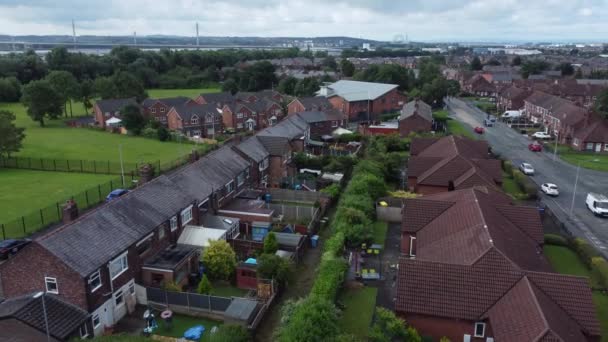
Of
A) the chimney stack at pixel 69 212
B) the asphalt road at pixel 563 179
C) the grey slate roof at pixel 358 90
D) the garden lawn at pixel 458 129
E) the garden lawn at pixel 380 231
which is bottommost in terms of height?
the garden lawn at pixel 380 231

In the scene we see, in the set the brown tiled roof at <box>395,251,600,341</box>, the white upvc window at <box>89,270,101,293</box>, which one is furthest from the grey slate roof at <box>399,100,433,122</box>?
the white upvc window at <box>89,270,101,293</box>

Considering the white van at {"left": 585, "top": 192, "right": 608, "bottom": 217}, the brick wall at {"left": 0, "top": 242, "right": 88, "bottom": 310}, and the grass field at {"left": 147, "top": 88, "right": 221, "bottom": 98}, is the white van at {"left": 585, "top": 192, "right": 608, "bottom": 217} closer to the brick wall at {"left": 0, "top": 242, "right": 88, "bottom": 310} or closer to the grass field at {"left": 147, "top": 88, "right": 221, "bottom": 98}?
the brick wall at {"left": 0, "top": 242, "right": 88, "bottom": 310}

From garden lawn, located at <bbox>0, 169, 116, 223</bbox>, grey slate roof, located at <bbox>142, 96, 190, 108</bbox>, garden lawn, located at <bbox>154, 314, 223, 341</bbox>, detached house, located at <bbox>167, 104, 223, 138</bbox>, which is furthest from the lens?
grey slate roof, located at <bbox>142, 96, 190, 108</bbox>

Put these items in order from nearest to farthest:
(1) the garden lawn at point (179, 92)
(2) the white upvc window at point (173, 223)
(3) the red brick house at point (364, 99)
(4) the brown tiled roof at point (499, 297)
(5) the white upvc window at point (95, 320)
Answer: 1. (4) the brown tiled roof at point (499, 297)
2. (5) the white upvc window at point (95, 320)
3. (2) the white upvc window at point (173, 223)
4. (3) the red brick house at point (364, 99)
5. (1) the garden lawn at point (179, 92)

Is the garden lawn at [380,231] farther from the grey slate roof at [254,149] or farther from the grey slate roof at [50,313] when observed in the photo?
the grey slate roof at [50,313]

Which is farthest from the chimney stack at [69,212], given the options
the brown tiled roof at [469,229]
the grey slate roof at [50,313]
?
the brown tiled roof at [469,229]

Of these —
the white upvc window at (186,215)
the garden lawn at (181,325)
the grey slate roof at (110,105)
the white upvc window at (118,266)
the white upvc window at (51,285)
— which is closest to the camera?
the white upvc window at (51,285)

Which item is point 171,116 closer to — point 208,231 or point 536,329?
point 208,231

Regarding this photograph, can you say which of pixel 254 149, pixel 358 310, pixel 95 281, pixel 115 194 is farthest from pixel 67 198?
pixel 358 310
